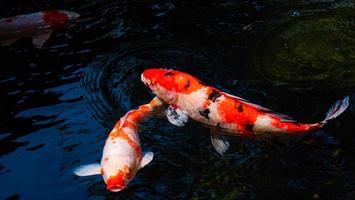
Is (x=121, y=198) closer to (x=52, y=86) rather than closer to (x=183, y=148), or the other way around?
(x=183, y=148)

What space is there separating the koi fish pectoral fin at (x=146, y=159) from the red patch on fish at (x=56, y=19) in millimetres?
3274

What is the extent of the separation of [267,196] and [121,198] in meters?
1.26

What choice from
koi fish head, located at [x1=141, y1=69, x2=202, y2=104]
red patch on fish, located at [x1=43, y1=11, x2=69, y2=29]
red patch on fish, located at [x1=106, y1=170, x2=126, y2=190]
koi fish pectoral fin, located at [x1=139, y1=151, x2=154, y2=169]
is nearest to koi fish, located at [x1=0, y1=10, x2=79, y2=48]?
red patch on fish, located at [x1=43, y1=11, x2=69, y2=29]

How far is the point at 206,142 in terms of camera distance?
15.5 feet

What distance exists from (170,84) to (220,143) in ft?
2.49

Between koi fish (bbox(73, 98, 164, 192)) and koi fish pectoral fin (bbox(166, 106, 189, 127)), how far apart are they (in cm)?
26

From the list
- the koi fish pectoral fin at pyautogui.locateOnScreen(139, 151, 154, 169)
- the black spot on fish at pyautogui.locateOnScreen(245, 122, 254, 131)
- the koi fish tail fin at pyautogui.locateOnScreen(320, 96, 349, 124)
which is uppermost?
the koi fish tail fin at pyautogui.locateOnScreen(320, 96, 349, 124)

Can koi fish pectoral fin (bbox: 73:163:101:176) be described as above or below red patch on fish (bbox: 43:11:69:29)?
below

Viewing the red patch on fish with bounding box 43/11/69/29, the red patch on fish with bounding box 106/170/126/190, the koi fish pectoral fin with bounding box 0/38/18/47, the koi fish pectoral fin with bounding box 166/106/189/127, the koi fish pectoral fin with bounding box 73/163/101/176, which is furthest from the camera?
the red patch on fish with bounding box 43/11/69/29

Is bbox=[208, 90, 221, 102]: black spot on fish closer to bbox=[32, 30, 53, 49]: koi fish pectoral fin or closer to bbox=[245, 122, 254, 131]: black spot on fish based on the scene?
bbox=[245, 122, 254, 131]: black spot on fish

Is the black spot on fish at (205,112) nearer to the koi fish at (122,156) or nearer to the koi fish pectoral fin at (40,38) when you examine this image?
the koi fish at (122,156)

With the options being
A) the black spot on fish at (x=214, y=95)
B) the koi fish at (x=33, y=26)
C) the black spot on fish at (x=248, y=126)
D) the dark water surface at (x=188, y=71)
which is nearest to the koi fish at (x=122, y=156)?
the dark water surface at (x=188, y=71)

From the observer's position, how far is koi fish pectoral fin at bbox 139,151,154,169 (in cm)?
433

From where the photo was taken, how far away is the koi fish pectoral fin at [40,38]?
21.8 ft
